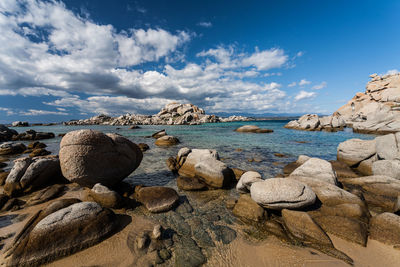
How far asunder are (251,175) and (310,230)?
2.38 meters

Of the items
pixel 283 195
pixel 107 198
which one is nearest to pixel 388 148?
pixel 283 195

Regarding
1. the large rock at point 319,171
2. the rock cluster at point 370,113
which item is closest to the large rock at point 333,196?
the large rock at point 319,171

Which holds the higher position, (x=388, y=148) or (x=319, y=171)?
(x=388, y=148)

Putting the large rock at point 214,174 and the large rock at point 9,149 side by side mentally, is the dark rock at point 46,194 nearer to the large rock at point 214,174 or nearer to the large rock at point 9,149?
the large rock at point 214,174

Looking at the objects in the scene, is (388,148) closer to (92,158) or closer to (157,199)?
(157,199)

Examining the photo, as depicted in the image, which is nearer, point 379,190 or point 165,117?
point 379,190

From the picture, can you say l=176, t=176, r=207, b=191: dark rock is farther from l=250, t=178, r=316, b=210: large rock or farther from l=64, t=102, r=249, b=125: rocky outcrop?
l=64, t=102, r=249, b=125: rocky outcrop

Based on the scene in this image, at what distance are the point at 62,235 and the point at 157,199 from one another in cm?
249

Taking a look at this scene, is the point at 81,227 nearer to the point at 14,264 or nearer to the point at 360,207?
the point at 14,264

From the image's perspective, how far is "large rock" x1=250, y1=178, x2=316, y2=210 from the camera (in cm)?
436

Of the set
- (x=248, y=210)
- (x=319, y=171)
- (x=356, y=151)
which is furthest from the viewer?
(x=356, y=151)

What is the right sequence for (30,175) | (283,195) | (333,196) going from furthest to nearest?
(30,175)
(333,196)
(283,195)

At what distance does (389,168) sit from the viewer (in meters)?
6.83

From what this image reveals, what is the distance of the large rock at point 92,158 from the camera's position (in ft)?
18.6
